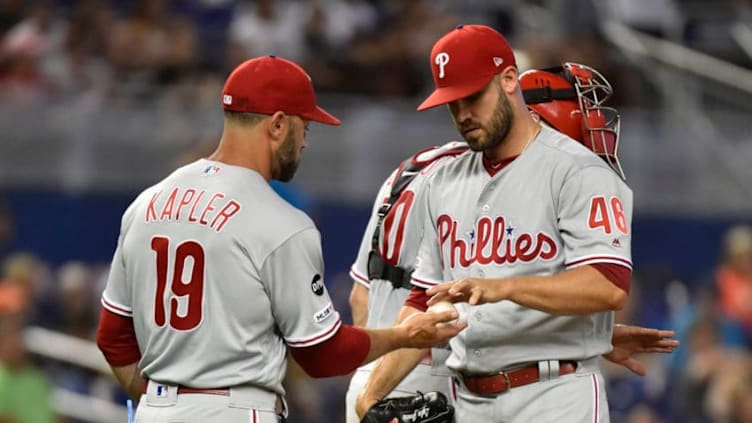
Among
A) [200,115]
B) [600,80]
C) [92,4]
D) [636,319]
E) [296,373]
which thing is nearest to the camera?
[600,80]

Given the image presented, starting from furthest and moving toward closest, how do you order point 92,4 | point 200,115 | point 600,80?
point 92,4, point 200,115, point 600,80

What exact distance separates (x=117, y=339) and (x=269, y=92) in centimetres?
107

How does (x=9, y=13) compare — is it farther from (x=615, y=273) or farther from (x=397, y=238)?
(x=615, y=273)

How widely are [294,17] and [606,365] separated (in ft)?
16.2

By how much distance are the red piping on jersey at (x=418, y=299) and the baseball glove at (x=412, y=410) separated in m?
0.32

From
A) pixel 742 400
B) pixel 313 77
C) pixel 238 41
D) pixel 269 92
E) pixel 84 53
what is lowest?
pixel 742 400

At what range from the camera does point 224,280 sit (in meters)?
5.07

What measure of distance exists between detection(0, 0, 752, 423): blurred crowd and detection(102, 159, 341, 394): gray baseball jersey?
4.52 m

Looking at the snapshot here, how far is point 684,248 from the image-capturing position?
1319 centimetres

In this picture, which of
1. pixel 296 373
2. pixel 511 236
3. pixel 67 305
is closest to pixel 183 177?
pixel 511 236

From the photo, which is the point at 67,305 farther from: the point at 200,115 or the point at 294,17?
the point at 294,17

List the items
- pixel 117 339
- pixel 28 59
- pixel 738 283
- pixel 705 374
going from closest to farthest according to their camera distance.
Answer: pixel 117 339
pixel 705 374
pixel 738 283
pixel 28 59

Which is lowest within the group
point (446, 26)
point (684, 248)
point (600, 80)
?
point (684, 248)

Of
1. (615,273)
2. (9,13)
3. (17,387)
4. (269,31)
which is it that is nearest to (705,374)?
(17,387)
